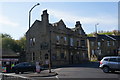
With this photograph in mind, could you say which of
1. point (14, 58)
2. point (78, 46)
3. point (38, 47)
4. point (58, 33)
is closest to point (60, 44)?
point (58, 33)

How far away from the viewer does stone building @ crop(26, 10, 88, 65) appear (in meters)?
37.2

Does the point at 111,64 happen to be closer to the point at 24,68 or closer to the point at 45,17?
the point at 24,68

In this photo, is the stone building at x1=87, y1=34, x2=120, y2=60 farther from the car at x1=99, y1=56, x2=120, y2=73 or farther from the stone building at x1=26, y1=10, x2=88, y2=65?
the car at x1=99, y1=56, x2=120, y2=73

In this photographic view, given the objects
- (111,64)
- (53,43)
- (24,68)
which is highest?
(53,43)

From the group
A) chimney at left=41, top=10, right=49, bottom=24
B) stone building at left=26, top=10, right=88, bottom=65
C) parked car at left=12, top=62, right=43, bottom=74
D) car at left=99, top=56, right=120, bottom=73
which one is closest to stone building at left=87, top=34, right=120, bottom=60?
stone building at left=26, top=10, right=88, bottom=65

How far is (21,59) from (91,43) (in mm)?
24919

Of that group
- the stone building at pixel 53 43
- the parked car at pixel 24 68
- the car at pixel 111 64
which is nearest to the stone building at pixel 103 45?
the stone building at pixel 53 43

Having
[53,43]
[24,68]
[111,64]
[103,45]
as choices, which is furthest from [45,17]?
[103,45]

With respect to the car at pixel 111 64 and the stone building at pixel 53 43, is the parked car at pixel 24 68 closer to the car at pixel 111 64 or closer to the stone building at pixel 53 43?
the car at pixel 111 64

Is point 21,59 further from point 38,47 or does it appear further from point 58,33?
point 58,33

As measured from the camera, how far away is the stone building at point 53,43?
37219 mm

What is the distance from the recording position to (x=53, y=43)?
37281mm

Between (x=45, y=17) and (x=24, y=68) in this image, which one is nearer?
(x=24, y=68)

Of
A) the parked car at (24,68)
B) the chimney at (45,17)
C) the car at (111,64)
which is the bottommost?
the parked car at (24,68)
